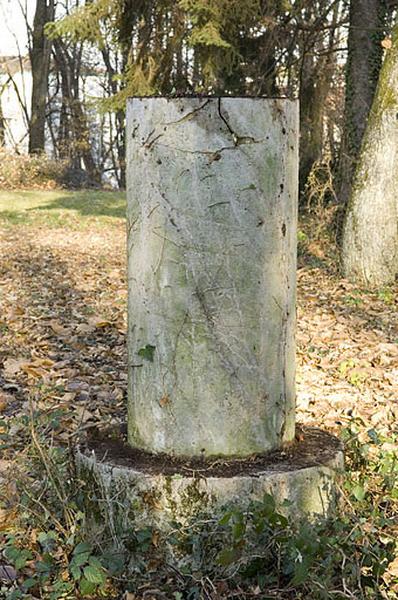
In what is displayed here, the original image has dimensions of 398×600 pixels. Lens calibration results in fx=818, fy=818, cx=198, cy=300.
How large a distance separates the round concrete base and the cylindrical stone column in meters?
0.09

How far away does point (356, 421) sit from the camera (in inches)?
171

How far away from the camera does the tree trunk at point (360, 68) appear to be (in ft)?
38.2

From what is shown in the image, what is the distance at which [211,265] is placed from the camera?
2904 mm

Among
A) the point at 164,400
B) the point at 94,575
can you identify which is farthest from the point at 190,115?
the point at 94,575

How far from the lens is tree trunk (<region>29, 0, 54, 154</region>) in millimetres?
26203

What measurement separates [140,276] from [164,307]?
16cm

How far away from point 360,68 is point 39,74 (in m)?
17.3

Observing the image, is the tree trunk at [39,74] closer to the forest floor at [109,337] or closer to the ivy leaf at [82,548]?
the forest floor at [109,337]

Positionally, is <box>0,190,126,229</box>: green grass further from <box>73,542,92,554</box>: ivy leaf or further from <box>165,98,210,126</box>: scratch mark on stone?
<box>73,542,92,554</box>: ivy leaf

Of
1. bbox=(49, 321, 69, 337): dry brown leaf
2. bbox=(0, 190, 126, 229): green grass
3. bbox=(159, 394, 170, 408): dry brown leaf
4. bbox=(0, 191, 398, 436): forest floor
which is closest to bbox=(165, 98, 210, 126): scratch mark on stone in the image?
bbox=(159, 394, 170, 408): dry brown leaf

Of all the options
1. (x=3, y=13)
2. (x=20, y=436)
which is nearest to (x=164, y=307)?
(x=20, y=436)

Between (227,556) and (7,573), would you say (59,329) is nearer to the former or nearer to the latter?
(7,573)

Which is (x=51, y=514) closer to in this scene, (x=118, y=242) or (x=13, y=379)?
(x=13, y=379)

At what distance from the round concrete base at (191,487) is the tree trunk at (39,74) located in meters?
23.9
